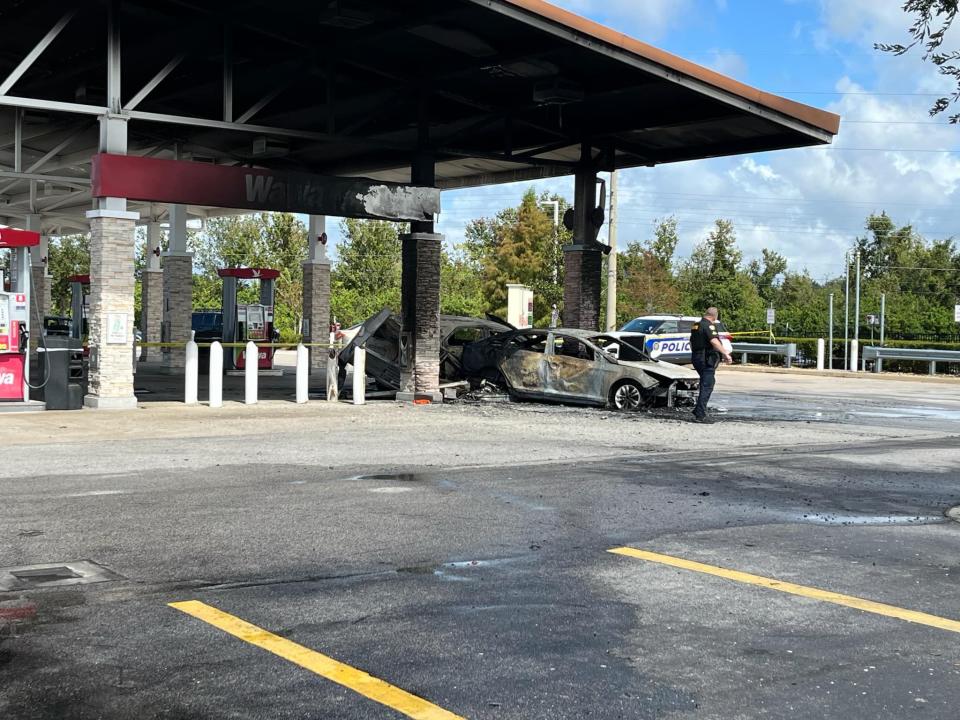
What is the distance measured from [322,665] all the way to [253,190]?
49.1 ft

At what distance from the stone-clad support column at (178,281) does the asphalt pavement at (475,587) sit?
18.1 metres

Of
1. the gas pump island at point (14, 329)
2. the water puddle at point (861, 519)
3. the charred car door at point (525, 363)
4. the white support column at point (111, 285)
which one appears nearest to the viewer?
the water puddle at point (861, 519)

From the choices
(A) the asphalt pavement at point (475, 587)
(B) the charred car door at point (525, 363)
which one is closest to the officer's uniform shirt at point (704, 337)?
(B) the charred car door at point (525, 363)

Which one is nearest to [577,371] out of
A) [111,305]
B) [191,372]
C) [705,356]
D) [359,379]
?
[705,356]

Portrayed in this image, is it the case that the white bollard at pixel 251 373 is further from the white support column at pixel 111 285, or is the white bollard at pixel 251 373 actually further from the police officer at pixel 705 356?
the police officer at pixel 705 356

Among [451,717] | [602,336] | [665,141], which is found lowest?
[451,717]

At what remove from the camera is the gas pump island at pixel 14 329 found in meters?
17.3

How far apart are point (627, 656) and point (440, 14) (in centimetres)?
1319

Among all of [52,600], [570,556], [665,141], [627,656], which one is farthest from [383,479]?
[665,141]

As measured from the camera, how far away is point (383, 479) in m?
10.9

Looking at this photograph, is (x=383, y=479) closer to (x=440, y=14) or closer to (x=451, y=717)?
(x=451, y=717)

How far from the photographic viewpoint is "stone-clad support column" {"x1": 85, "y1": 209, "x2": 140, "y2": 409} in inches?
690

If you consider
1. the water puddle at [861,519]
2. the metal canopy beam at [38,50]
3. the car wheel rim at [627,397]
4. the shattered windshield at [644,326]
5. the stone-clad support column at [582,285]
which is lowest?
the water puddle at [861,519]

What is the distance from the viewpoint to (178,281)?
30.4m
